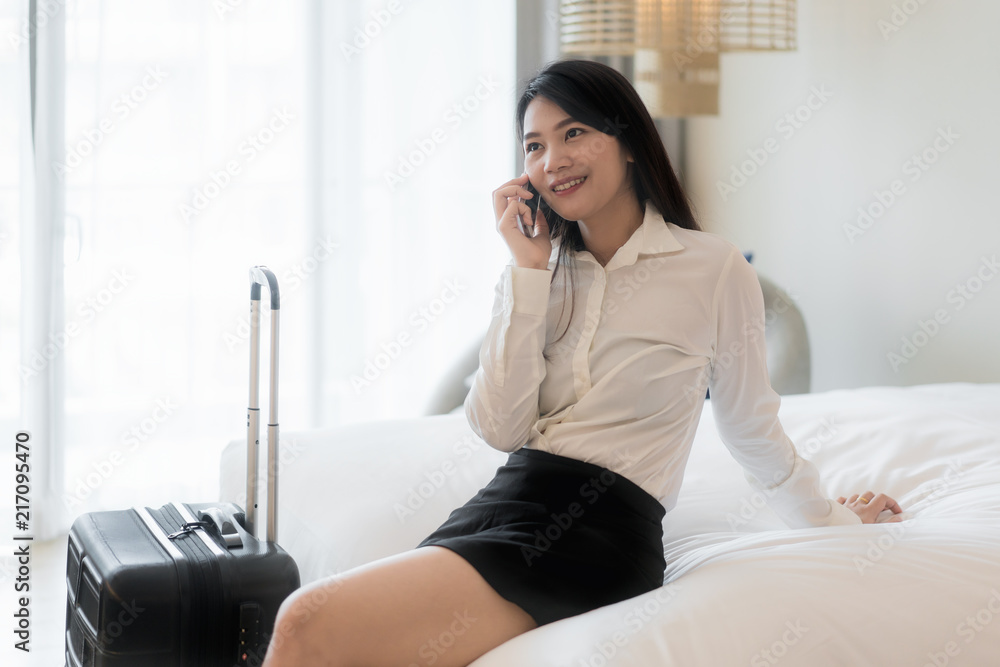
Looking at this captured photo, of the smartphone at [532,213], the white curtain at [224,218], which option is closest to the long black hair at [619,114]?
the smartphone at [532,213]

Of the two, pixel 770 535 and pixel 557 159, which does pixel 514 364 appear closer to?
pixel 557 159

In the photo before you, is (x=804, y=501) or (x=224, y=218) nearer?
(x=804, y=501)

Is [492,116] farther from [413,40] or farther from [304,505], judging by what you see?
[304,505]

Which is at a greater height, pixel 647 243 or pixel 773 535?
pixel 647 243

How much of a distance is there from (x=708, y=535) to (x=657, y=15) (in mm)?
1576

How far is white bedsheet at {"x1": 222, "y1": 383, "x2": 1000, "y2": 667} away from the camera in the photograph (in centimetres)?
101

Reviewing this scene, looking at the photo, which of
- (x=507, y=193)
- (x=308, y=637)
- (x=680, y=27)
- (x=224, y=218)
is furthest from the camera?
(x=224, y=218)

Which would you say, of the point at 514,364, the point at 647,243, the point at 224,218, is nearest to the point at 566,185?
the point at 647,243

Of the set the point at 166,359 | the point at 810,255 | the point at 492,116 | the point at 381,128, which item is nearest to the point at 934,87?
the point at 810,255

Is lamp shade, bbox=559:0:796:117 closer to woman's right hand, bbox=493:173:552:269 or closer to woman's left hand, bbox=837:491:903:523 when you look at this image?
woman's right hand, bbox=493:173:552:269

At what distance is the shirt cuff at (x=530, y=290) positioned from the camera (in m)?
1.25

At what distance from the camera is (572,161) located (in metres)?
1.28

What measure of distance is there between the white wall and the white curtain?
875 mm

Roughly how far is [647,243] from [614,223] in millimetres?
77
